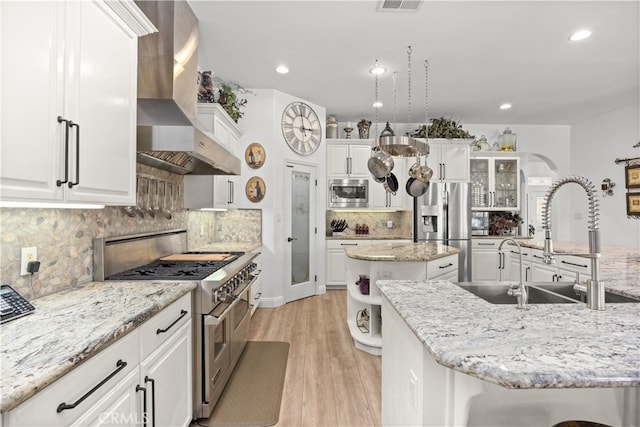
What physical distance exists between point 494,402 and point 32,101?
180 cm

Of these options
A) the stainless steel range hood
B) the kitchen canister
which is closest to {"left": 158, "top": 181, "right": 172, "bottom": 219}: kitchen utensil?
the stainless steel range hood

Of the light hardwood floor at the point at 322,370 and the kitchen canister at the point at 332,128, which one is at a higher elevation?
the kitchen canister at the point at 332,128

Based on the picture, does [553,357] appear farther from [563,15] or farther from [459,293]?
[563,15]

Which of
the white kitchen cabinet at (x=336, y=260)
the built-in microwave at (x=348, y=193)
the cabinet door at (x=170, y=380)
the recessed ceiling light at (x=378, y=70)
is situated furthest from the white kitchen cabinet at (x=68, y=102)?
the built-in microwave at (x=348, y=193)

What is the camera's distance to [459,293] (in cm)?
138

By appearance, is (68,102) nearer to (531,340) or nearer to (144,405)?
(144,405)

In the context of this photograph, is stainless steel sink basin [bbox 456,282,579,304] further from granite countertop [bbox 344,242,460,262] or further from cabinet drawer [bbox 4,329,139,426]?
cabinet drawer [bbox 4,329,139,426]

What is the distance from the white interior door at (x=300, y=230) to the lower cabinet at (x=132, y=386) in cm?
278

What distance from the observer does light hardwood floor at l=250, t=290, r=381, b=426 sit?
2.04m

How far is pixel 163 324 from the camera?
59.2 inches

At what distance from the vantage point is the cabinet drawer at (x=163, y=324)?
1344 millimetres

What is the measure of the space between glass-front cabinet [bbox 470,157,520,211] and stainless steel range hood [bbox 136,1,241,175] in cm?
450

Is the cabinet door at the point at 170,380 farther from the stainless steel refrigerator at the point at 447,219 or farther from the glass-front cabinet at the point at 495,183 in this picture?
the glass-front cabinet at the point at 495,183

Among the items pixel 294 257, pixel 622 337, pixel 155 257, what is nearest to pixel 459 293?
pixel 622 337
